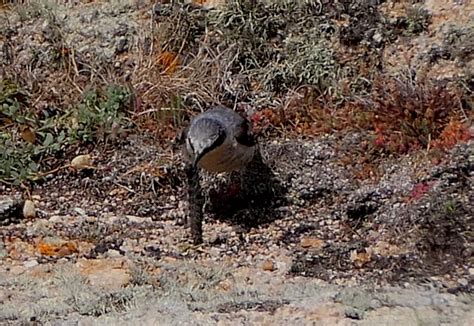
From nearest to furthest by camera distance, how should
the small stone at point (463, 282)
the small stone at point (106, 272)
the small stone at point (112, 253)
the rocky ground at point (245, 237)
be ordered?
the rocky ground at point (245, 237), the small stone at point (463, 282), the small stone at point (106, 272), the small stone at point (112, 253)

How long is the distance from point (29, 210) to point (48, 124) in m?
1.11

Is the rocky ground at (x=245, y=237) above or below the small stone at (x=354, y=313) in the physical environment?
below

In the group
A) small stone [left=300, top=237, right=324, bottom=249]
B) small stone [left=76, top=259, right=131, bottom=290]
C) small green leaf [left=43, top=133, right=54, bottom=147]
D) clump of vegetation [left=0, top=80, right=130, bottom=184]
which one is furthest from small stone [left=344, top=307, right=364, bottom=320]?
→ small green leaf [left=43, top=133, right=54, bottom=147]

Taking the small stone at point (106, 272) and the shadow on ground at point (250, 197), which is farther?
the shadow on ground at point (250, 197)

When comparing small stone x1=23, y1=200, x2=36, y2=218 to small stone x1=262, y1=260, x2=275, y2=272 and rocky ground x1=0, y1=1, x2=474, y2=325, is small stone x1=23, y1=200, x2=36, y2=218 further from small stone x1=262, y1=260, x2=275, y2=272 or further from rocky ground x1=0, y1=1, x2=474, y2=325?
small stone x1=262, y1=260, x2=275, y2=272

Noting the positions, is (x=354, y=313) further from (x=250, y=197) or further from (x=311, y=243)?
(x=250, y=197)

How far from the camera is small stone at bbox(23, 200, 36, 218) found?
21.9ft

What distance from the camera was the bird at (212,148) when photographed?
625 centimetres

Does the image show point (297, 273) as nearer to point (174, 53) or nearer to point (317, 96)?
point (317, 96)

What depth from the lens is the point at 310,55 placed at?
7746 millimetres

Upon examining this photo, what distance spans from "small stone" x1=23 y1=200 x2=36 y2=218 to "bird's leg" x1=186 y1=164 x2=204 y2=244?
122 centimetres

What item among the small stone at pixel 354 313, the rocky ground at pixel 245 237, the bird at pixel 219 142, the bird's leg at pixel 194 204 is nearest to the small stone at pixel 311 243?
the rocky ground at pixel 245 237

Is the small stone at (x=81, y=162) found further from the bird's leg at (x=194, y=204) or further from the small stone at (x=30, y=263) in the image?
the small stone at (x=30, y=263)

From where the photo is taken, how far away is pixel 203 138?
629 centimetres
